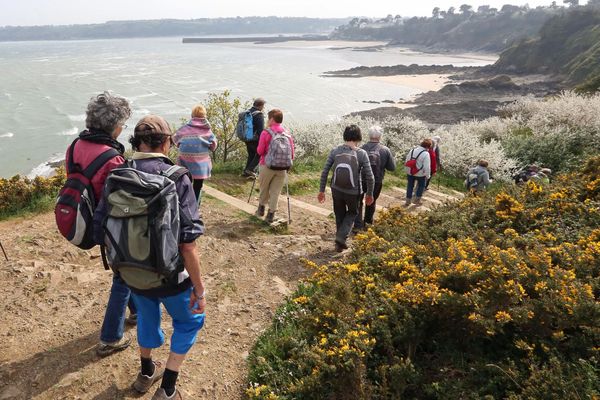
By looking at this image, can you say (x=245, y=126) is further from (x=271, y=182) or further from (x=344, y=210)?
(x=344, y=210)

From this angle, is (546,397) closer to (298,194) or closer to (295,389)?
(295,389)

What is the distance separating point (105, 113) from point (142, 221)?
3.44ft

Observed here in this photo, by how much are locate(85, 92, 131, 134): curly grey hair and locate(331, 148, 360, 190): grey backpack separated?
11.1ft

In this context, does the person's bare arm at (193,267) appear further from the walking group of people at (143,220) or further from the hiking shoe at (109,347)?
the hiking shoe at (109,347)

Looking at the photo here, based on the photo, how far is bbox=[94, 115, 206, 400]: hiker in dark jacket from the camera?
285 cm

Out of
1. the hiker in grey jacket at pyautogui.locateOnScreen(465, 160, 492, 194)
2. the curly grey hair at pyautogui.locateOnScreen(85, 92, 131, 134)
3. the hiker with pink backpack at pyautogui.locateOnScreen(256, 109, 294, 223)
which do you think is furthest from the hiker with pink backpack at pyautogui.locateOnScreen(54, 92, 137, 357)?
the hiker in grey jacket at pyautogui.locateOnScreen(465, 160, 492, 194)

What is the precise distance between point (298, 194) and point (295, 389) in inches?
297

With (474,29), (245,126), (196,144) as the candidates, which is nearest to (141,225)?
(196,144)

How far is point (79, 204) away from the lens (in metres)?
3.12

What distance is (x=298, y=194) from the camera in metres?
10.8

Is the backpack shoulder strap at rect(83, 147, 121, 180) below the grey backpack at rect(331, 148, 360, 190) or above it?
above

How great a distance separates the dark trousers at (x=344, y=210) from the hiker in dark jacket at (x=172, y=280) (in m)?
3.53

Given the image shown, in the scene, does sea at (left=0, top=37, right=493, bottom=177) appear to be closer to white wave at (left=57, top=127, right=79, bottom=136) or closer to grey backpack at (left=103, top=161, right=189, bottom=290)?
white wave at (left=57, top=127, right=79, bottom=136)

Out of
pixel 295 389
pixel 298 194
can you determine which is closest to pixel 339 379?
pixel 295 389
